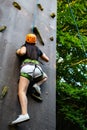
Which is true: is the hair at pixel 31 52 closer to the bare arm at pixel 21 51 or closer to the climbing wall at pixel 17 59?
the bare arm at pixel 21 51

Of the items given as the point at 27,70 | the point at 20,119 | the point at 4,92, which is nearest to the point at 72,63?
the point at 27,70

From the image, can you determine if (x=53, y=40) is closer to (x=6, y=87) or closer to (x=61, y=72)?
(x=6, y=87)

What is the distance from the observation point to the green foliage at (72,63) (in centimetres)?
715

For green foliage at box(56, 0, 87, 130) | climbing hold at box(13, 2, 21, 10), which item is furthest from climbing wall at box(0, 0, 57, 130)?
green foliage at box(56, 0, 87, 130)

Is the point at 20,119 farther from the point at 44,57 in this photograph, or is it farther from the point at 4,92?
the point at 44,57

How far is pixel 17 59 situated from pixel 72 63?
5021 mm

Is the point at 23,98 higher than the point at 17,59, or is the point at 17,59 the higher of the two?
the point at 17,59

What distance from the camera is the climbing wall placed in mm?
3340

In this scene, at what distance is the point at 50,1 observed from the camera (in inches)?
212

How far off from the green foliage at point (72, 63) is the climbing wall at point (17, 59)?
2.62 meters

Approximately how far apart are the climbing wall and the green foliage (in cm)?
262

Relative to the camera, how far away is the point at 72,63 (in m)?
8.64

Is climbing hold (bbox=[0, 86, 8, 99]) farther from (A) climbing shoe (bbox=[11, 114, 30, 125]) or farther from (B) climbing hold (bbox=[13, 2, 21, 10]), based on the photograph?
(B) climbing hold (bbox=[13, 2, 21, 10])

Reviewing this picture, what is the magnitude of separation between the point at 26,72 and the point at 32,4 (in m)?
1.82
